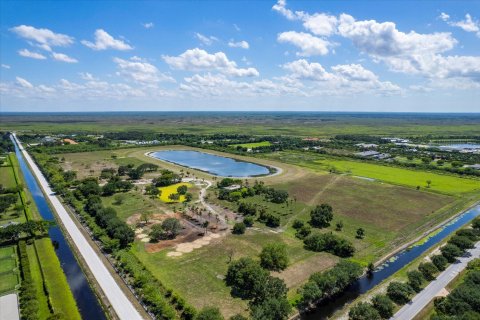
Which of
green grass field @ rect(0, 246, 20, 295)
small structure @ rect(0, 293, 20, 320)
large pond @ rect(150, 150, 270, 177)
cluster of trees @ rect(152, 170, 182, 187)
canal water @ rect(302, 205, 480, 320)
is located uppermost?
cluster of trees @ rect(152, 170, 182, 187)

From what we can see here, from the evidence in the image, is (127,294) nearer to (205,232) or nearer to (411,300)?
(205,232)

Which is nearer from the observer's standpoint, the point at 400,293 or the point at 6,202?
the point at 400,293

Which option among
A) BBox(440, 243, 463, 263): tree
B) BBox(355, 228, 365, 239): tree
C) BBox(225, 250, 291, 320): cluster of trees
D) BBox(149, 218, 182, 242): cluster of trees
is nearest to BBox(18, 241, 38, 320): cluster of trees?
BBox(149, 218, 182, 242): cluster of trees

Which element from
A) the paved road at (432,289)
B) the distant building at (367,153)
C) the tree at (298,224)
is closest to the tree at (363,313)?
the paved road at (432,289)

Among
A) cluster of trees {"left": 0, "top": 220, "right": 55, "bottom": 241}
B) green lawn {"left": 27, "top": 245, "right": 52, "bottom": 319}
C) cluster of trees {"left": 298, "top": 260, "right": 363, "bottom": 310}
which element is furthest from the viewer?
cluster of trees {"left": 0, "top": 220, "right": 55, "bottom": 241}

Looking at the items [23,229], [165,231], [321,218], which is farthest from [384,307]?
[23,229]

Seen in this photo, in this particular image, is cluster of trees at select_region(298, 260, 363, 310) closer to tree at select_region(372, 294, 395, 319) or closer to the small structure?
tree at select_region(372, 294, 395, 319)

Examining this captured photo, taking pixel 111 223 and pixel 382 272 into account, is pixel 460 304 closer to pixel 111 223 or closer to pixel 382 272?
pixel 382 272
